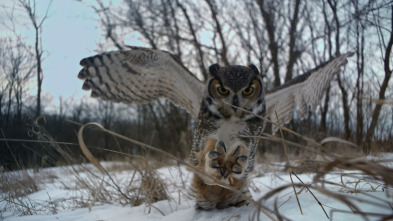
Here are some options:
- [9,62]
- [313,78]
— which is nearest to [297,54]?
[313,78]

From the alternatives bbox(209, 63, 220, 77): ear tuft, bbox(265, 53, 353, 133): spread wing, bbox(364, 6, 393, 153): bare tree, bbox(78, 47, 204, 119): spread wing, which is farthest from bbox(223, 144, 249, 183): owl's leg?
bbox(364, 6, 393, 153): bare tree

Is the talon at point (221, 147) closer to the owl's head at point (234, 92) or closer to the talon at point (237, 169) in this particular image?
the talon at point (237, 169)

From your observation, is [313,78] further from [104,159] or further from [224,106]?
[104,159]

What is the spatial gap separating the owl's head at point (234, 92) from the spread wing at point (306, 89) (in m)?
0.49

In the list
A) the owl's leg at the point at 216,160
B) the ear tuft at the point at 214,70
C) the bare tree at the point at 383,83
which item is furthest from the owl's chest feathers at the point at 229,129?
the bare tree at the point at 383,83

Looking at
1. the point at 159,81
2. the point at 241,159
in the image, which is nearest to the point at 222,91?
the point at 241,159

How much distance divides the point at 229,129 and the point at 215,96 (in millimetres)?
341

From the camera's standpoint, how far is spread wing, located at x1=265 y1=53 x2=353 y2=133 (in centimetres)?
259

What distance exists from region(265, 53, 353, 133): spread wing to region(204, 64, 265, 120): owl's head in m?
0.49

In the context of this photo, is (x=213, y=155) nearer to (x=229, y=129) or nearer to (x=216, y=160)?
(x=216, y=160)

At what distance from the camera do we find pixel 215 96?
2195mm

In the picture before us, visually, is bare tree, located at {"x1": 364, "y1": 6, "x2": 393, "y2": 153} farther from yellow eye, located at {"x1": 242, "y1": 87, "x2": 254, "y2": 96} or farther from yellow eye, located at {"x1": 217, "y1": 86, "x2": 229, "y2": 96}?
yellow eye, located at {"x1": 217, "y1": 86, "x2": 229, "y2": 96}

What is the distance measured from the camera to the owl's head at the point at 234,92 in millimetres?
2118

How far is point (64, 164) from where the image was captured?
2666 mm
